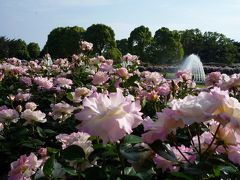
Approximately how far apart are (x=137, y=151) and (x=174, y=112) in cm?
17

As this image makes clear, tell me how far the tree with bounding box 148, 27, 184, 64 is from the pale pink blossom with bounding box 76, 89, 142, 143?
138 feet

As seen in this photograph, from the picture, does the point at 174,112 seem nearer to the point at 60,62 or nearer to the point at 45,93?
the point at 45,93

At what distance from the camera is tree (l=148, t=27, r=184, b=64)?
4356 cm

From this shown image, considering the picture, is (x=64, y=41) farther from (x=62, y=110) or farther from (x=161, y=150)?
(x=161, y=150)

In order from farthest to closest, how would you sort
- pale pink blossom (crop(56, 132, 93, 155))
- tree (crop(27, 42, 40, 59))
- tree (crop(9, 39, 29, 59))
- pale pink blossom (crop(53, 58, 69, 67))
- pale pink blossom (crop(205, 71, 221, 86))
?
tree (crop(27, 42, 40, 59))
tree (crop(9, 39, 29, 59))
pale pink blossom (crop(53, 58, 69, 67))
pale pink blossom (crop(205, 71, 221, 86))
pale pink blossom (crop(56, 132, 93, 155))

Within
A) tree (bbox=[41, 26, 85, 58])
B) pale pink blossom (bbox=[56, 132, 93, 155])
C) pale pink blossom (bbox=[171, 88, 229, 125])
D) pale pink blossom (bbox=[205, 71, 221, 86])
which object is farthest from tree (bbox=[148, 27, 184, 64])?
pale pink blossom (bbox=[171, 88, 229, 125])

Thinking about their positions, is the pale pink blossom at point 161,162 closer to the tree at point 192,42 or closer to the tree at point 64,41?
the tree at point 64,41

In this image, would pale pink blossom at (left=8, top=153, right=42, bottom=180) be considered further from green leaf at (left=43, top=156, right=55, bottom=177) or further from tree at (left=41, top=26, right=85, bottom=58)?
tree at (left=41, top=26, right=85, bottom=58)

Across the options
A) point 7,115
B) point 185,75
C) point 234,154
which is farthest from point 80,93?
point 234,154

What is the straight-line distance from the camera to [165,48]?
44.3 metres

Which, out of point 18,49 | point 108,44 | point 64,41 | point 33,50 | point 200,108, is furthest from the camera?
point 33,50

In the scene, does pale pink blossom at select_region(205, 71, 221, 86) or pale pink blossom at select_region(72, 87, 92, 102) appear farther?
pale pink blossom at select_region(205, 71, 221, 86)

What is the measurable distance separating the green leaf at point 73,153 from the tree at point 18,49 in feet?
129

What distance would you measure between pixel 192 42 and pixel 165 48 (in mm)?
13110
